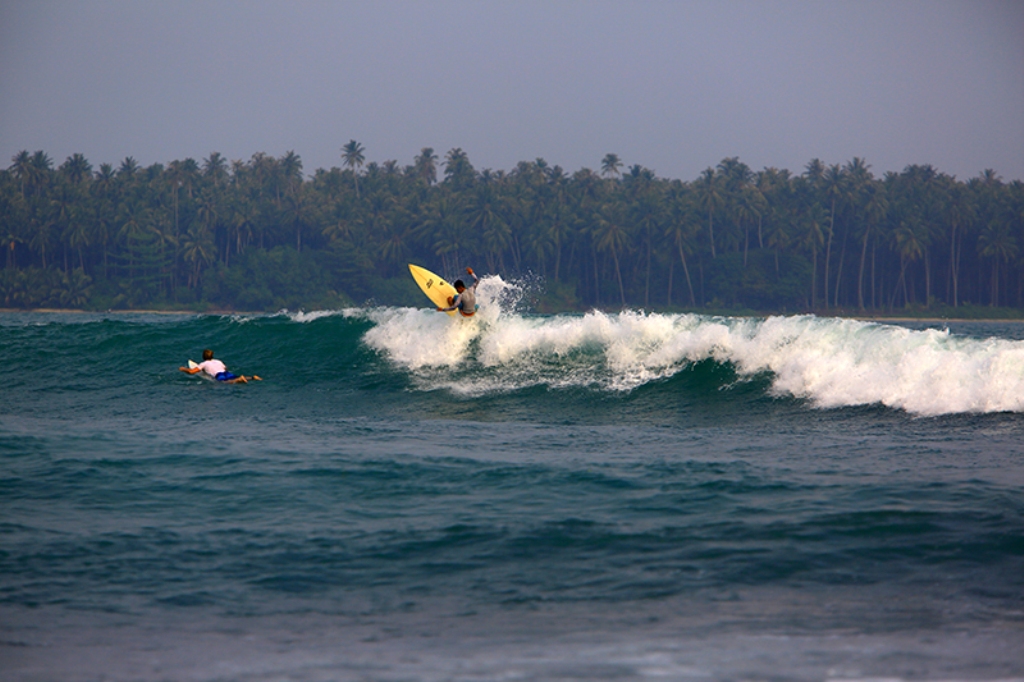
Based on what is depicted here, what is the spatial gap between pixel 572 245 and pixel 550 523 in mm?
97821

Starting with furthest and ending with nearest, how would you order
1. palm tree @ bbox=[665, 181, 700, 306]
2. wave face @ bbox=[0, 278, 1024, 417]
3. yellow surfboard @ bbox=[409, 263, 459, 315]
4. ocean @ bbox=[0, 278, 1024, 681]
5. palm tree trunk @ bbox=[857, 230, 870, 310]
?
palm tree trunk @ bbox=[857, 230, 870, 310] → palm tree @ bbox=[665, 181, 700, 306] → yellow surfboard @ bbox=[409, 263, 459, 315] → wave face @ bbox=[0, 278, 1024, 417] → ocean @ bbox=[0, 278, 1024, 681]

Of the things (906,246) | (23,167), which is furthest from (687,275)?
(23,167)

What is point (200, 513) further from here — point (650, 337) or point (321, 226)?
point (321, 226)

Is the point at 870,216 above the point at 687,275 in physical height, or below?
above

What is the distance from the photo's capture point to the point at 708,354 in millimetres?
16797

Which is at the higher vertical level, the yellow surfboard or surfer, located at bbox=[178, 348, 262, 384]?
the yellow surfboard

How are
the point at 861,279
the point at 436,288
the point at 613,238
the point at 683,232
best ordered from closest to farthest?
the point at 436,288 < the point at 613,238 < the point at 683,232 < the point at 861,279

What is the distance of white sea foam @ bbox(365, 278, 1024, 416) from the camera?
13445 mm

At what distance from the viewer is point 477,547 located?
7.49 m

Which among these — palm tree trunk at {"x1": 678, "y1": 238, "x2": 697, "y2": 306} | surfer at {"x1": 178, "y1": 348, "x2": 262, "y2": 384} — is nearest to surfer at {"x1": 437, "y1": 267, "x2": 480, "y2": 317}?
surfer at {"x1": 178, "y1": 348, "x2": 262, "y2": 384}

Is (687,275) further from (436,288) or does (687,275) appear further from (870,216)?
(436,288)

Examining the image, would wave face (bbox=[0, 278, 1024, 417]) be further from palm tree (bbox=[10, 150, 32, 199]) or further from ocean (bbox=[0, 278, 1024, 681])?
palm tree (bbox=[10, 150, 32, 199])

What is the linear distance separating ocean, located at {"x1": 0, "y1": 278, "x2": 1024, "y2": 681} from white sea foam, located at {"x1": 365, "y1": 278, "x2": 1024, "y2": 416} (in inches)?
3.1

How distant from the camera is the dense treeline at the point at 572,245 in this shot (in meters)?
101
